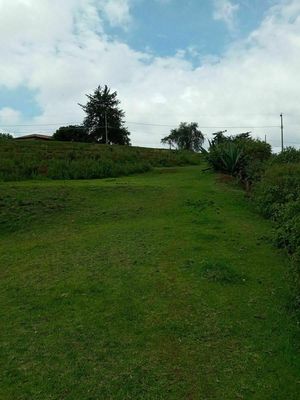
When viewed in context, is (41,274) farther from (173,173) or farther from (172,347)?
(173,173)

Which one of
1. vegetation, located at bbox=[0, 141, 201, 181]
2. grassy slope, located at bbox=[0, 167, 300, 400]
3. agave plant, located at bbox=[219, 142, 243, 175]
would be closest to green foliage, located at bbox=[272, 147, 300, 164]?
agave plant, located at bbox=[219, 142, 243, 175]

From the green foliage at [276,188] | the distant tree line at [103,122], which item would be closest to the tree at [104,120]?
the distant tree line at [103,122]

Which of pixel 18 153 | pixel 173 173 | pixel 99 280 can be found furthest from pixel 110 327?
pixel 18 153

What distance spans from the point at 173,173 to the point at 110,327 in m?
12.8

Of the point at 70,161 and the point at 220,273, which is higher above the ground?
the point at 70,161

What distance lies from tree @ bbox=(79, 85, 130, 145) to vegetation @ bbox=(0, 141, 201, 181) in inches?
1007

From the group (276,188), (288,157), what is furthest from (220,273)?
(288,157)

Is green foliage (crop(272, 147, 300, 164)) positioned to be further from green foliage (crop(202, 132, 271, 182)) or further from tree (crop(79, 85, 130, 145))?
tree (crop(79, 85, 130, 145))

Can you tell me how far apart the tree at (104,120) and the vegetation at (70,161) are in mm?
25582

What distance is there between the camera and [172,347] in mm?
4000

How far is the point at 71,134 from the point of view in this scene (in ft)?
143

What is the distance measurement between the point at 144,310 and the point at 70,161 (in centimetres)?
1231

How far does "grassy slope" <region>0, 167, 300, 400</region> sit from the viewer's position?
3516 mm

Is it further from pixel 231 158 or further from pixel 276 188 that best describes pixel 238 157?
pixel 276 188
